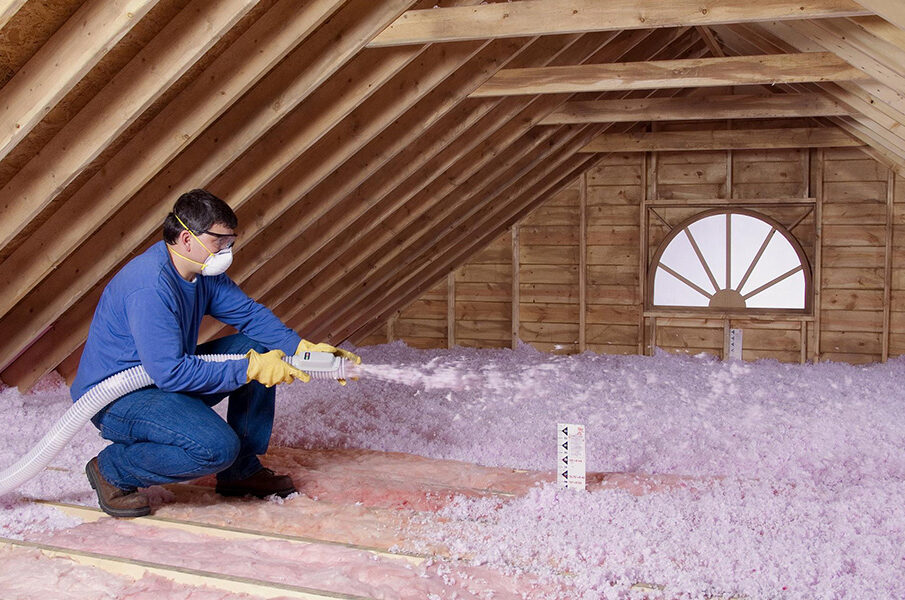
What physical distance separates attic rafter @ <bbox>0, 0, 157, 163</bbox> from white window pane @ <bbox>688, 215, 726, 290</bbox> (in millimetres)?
5045

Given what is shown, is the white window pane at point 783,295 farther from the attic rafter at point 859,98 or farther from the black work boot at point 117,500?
the black work boot at point 117,500

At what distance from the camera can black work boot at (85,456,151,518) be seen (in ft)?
7.50

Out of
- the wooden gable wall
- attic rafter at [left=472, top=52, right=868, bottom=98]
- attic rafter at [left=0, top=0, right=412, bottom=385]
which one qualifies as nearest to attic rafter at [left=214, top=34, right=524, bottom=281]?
attic rafter at [left=472, top=52, right=868, bottom=98]

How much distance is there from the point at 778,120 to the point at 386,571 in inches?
198

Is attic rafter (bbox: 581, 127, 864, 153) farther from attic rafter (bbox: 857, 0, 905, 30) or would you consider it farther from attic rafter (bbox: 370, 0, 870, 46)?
attic rafter (bbox: 857, 0, 905, 30)

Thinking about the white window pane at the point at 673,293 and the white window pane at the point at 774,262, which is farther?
the white window pane at the point at 673,293

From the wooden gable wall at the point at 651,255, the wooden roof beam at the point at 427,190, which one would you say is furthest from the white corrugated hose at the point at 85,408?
the wooden gable wall at the point at 651,255

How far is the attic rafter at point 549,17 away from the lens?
2826 millimetres

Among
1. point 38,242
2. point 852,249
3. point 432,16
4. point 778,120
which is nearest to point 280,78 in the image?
point 432,16

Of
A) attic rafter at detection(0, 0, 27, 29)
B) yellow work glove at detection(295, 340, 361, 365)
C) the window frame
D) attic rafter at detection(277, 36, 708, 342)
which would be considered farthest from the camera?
the window frame

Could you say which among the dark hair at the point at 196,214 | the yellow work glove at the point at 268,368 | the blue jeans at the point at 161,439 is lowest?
the blue jeans at the point at 161,439

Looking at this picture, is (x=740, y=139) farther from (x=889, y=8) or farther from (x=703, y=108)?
(x=889, y=8)

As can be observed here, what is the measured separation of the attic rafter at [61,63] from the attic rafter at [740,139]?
408 centimetres

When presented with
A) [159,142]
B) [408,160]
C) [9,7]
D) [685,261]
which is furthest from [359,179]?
[685,261]
